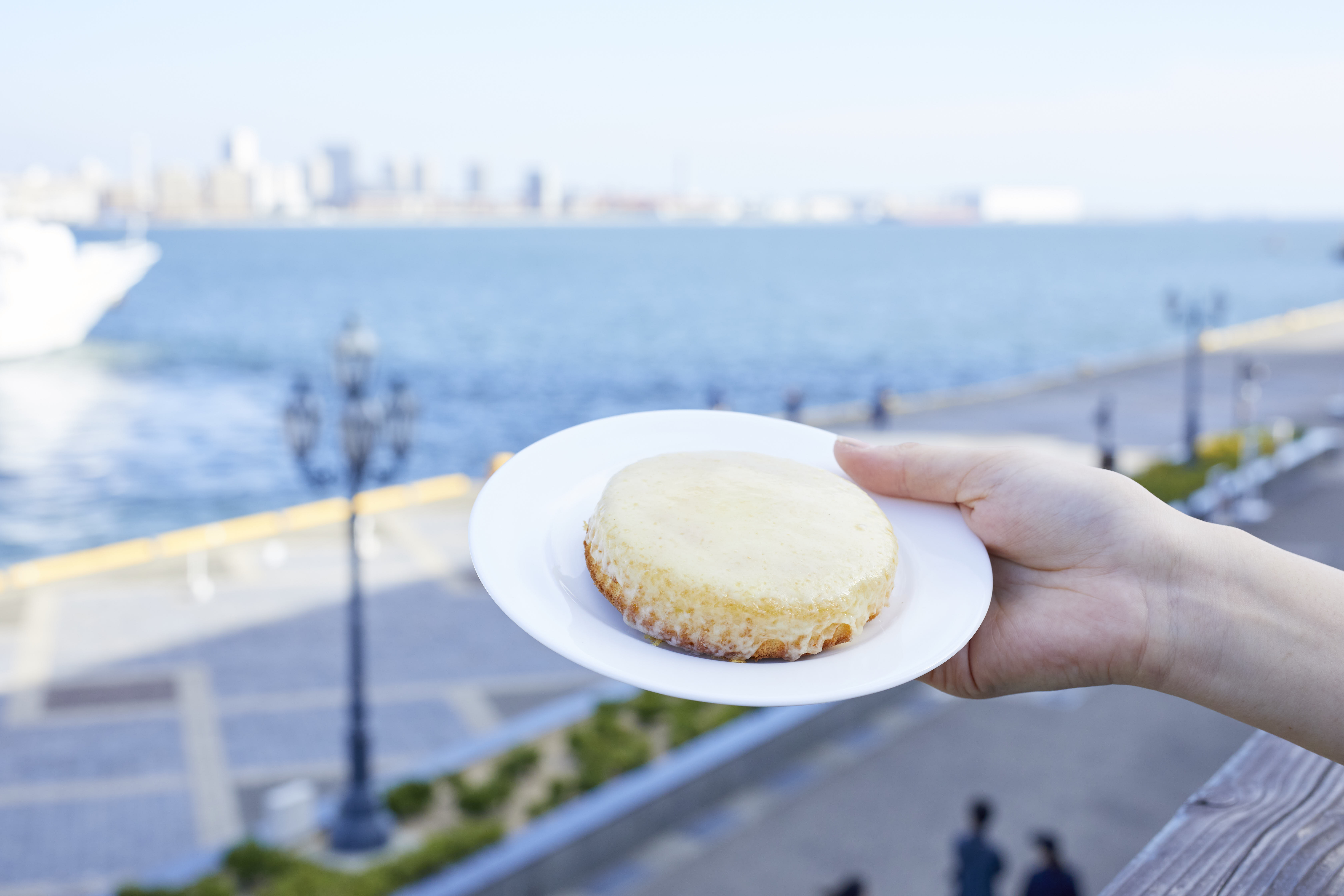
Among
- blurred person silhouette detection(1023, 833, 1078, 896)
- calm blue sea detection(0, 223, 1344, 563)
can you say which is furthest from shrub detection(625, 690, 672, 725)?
calm blue sea detection(0, 223, 1344, 563)

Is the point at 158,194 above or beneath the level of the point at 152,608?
above

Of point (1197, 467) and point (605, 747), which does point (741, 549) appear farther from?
point (1197, 467)

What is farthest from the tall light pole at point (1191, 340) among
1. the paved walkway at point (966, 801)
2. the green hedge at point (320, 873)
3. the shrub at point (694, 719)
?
the green hedge at point (320, 873)

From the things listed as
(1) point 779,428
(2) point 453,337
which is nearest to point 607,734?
(1) point 779,428

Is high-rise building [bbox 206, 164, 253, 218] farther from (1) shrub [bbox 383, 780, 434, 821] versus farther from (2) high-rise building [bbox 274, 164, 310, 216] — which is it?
(1) shrub [bbox 383, 780, 434, 821]

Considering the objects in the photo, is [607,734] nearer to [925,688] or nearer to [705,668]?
[925,688]
